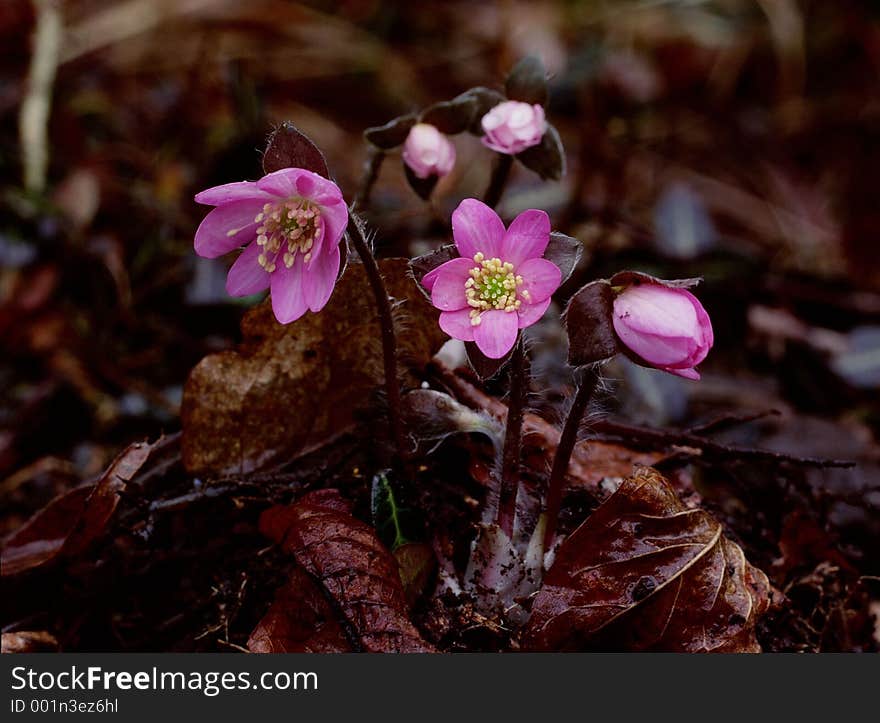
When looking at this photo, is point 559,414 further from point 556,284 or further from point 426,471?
point 556,284

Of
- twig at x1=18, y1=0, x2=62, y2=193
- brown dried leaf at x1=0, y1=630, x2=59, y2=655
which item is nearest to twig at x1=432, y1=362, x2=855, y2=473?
brown dried leaf at x1=0, y1=630, x2=59, y2=655

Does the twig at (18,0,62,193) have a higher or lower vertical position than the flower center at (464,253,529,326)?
lower

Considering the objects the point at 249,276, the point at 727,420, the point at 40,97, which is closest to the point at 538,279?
the point at 249,276

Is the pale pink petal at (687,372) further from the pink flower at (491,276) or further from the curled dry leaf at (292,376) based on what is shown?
the curled dry leaf at (292,376)

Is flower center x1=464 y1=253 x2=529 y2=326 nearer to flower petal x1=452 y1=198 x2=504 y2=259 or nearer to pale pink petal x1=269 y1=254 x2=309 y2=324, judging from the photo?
flower petal x1=452 y1=198 x2=504 y2=259

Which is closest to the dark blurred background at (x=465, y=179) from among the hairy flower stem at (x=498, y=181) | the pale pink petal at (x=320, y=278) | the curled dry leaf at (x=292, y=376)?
the hairy flower stem at (x=498, y=181)

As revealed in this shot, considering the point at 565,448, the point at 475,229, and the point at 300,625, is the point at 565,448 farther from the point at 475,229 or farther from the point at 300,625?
the point at 300,625

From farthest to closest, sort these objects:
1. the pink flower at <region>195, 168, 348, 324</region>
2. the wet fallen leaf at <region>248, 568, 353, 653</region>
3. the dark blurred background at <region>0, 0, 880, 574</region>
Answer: the dark blurred background at <region>0, 0, 880, 574</region> → the wet fallen leaf at <region>248, 568, 353, 653</region> → the pink flower at <region>195, 168, 348, 324</region>
